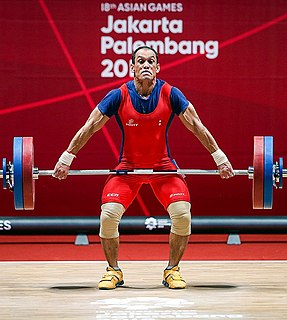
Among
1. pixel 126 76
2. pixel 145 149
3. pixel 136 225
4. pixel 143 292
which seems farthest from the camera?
pixel 126 76

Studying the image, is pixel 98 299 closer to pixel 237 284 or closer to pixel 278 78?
pixel 237 284

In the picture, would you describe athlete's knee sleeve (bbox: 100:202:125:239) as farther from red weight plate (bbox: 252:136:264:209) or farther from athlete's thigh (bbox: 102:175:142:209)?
red weight plate (bbox: 252:136:264:209)

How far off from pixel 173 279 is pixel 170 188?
1.82 feet

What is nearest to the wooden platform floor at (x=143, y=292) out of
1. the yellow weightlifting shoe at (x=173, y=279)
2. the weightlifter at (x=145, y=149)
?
the yellow weightlifting shoe at (x=173, y=279)

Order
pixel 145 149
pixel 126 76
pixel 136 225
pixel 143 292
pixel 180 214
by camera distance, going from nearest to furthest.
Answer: pixel 143 292 < pixel 180 214 < pixel 145 149 < pixel 136 225 < pixel 126 76

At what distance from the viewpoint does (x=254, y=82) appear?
7.51 meters

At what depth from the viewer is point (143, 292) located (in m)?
4.95

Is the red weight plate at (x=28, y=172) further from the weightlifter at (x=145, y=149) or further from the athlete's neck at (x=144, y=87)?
the athlete's neck at (x=144, y=87)

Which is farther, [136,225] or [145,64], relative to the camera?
[136,225]

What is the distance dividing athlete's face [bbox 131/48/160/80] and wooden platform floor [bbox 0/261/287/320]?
1299 millimetres

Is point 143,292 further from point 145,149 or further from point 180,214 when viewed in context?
point 145,149

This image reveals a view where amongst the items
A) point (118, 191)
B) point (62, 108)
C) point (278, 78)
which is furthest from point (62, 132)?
point (118, 191)

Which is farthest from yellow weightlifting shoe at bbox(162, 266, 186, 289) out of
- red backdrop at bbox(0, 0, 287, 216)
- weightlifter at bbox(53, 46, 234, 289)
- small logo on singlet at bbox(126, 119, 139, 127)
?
red backdrop at bbox(0, 0, 287, 216)

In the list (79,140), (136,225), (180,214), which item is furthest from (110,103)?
(136,225)
